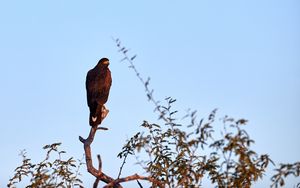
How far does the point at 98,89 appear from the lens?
10773mm

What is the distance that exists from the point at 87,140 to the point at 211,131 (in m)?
3.40

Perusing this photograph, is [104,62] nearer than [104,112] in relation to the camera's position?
No

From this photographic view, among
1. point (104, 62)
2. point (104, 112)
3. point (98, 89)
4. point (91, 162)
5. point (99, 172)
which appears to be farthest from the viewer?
point (104, 62)

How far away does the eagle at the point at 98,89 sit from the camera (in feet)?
33.5

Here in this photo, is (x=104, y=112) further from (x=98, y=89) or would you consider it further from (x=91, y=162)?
(x=91, y=162)

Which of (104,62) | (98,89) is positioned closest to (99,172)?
(98,89)

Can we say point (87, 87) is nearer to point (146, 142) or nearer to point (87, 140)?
point (87, 140)

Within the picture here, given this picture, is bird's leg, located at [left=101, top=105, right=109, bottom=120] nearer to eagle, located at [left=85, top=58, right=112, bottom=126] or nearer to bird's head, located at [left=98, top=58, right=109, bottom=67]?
eagle, located at [left=85, top=58, right=112, bottom=126]

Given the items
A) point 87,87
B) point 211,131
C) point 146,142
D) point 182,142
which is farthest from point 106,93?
point 211,131

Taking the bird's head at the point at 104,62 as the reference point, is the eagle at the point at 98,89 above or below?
below

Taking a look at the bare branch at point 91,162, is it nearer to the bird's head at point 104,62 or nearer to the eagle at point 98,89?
the eagle at point 98,89

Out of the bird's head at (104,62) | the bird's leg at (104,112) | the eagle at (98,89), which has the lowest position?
the bird's leg at (104,112)

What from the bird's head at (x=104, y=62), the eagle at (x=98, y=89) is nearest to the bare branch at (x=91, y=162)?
the eagle at (x=98, y=89)

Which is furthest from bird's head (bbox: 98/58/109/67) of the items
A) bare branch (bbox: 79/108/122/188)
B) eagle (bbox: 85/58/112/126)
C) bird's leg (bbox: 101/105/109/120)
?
bare branch (bbox: 79/108/122/188)
